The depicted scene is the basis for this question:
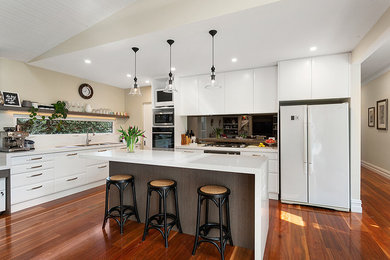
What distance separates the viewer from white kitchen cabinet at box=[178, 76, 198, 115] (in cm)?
443

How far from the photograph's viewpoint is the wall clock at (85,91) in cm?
462

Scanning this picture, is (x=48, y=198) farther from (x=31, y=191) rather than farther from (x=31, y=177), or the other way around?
(x=31, y=177)

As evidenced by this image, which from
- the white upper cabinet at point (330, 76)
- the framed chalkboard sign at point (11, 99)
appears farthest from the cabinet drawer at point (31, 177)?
the white upper cabinet at point (330, 76)

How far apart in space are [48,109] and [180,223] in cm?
337

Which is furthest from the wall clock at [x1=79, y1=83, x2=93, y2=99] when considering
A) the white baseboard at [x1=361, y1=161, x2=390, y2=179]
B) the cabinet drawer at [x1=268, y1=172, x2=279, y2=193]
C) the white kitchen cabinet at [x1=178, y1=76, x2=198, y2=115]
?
the white baseboard at [x1=361, y1=161, x2=390, y2=179]

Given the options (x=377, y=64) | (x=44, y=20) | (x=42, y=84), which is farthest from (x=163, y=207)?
(x=377, y=64)

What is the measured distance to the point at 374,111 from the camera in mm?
5465

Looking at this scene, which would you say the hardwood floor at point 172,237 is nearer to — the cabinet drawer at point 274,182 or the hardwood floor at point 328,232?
the hardwood floor at point 328,232

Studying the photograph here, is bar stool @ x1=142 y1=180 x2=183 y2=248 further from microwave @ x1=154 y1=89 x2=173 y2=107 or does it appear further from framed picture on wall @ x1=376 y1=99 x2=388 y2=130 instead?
framed picture on wall @ x1=376 y1=99 x2=388 y2=130

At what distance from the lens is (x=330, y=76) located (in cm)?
322

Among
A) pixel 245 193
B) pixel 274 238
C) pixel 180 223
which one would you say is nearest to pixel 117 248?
pixel 180 223

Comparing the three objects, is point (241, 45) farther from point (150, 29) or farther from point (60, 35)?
point (60, 35)

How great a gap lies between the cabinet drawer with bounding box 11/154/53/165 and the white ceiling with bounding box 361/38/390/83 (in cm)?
599

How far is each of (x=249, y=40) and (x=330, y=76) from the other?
1587 millimetres
